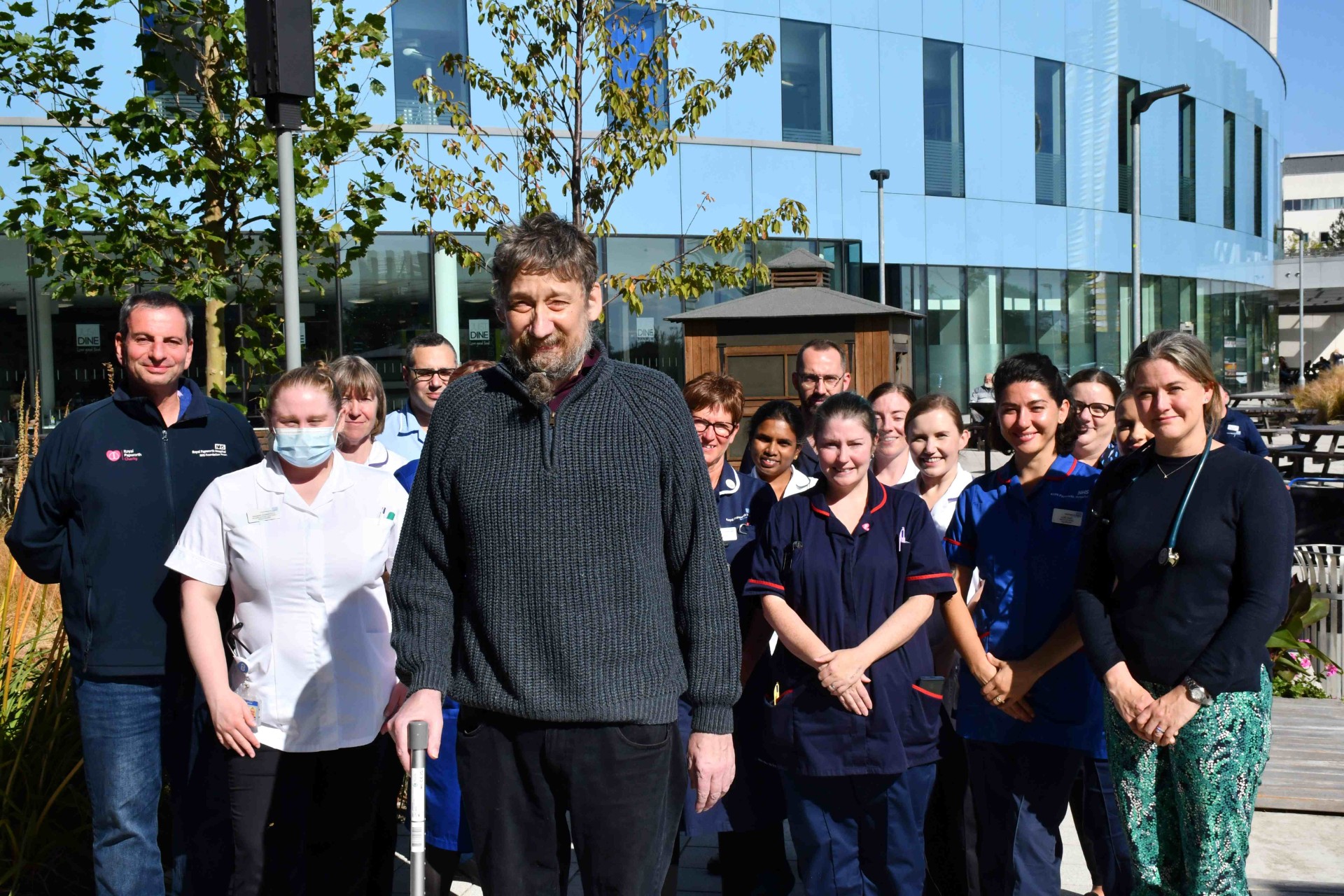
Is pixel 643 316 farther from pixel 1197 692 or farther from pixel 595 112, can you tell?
pixel 1197 692

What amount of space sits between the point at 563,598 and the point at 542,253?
81 centimetres

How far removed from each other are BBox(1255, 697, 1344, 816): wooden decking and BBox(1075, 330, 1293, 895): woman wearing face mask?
73.2 inches

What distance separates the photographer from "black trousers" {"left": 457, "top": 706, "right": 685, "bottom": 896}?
9.17 ft

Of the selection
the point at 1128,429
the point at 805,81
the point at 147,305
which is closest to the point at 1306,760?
the point at 1128,429

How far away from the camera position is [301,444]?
3.77 m

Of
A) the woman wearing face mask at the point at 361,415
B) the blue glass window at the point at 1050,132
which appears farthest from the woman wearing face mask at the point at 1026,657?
the blue glass window at the point at 1050,132

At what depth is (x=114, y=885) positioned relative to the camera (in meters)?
3.87

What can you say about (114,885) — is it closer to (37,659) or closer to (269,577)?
(269,577)

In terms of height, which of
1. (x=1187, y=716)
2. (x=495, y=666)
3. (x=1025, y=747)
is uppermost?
(x=495, y=666)

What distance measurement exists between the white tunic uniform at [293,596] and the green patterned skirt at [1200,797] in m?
2.32

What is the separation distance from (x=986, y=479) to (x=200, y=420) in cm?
266

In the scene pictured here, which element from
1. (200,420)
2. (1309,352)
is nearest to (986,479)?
(200,420)

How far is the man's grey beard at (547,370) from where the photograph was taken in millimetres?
2867

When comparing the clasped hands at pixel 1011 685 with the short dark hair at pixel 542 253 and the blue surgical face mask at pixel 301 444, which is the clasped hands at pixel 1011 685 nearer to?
the short dark hair at pixel 542 253
